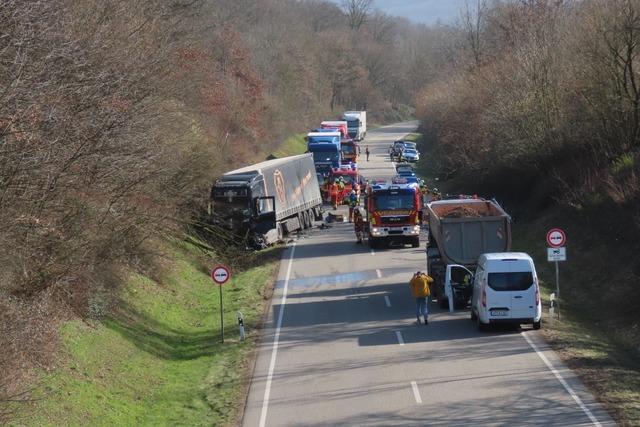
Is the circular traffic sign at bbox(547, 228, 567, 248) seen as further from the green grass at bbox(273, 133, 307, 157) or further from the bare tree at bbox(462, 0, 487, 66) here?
the green grass at bbox(273, 133, 307, 157)

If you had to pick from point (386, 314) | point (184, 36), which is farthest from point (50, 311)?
point (184, 36)

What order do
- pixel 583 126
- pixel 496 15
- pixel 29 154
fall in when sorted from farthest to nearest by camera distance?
pixel 496 15 < pixel 583 126 < pixel 29 154

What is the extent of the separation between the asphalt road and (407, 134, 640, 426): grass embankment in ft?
1.80

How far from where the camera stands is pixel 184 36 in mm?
44281

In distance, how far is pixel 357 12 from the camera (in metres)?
174

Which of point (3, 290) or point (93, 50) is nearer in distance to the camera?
point (3, 290)

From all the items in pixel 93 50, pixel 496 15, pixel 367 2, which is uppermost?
pixel 367 2

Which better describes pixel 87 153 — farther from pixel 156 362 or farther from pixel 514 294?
pixel 514 294

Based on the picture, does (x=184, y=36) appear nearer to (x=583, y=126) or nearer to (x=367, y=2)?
(x=583, y=126)

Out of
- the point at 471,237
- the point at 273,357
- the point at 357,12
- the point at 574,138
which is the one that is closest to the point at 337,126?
the point at 574,138

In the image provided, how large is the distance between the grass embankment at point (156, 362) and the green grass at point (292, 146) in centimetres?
4669

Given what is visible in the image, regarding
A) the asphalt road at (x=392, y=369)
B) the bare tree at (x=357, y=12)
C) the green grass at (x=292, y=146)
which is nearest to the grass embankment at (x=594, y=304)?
the asphalt road at (x=392, y=369)

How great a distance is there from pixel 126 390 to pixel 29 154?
536 cm

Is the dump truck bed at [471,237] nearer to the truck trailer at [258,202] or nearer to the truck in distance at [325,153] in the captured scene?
the truck trailer at [258,202]
